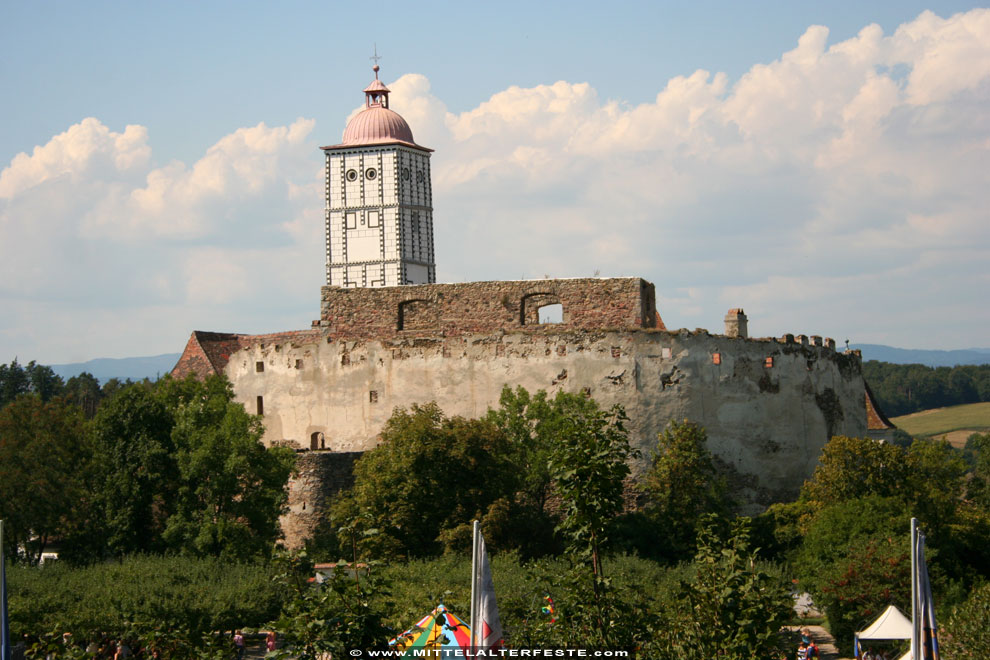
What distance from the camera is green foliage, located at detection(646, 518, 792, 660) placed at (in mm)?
18125

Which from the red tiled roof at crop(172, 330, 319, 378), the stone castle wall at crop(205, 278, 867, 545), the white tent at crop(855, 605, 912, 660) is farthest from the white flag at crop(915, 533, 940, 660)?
the red tiled roof at crop(172, 330, 319, 378)

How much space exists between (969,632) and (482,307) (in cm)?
2182

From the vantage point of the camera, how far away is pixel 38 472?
37281mm

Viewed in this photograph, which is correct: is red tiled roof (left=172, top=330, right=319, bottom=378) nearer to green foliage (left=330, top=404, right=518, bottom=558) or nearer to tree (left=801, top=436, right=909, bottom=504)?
green foliage (left=330, top=404, right=518, bottom=558)

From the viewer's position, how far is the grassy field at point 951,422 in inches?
4823

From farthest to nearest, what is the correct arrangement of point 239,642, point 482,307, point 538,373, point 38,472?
point 482,307 < point 538,373 < point 38,472 < point 239,642

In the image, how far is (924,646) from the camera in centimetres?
1705

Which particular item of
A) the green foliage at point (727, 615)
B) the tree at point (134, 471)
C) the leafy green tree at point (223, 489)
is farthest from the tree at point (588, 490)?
the tree at point (134, 471)

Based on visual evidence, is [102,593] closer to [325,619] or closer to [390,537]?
[390,537]

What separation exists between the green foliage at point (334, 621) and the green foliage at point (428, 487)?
1738 centimetres

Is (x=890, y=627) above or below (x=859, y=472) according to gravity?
below

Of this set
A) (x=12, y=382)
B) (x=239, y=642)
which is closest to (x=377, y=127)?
(x=12, y=382)

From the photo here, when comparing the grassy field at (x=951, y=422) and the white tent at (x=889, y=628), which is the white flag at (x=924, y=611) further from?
the grassy field at (x=951, y=422)

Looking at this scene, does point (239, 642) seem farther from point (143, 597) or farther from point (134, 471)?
point (134, 471)
